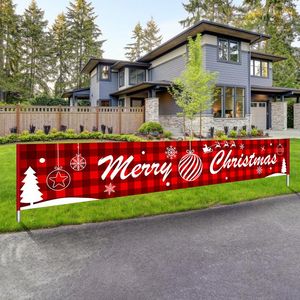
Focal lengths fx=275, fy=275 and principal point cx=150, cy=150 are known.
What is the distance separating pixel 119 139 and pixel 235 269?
13311 mm

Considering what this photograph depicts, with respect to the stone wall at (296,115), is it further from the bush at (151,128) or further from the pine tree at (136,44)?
the pine tree at (136,44)

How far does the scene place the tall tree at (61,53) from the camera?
4531cm

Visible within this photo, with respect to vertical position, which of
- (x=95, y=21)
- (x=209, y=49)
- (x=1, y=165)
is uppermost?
(x=95, y=21)

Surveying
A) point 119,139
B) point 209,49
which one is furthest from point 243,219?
point 209,49

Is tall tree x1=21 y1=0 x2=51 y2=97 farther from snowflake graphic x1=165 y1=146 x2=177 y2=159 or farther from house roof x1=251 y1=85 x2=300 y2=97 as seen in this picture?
snowflake graphic x1=165 y1=146 x2=177 y2=159

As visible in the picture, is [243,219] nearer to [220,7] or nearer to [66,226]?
[66,226]

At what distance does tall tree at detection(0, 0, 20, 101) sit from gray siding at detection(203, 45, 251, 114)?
28.4 m

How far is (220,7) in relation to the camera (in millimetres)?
38406

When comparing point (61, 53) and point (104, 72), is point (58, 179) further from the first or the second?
point (61, 53)

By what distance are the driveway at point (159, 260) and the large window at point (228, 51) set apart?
16787 millimetres

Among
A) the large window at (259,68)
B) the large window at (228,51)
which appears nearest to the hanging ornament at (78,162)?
the large window at (228,51)

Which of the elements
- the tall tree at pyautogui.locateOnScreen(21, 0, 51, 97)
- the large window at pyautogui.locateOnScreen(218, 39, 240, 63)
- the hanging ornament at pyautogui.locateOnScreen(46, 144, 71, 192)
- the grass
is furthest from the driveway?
the tall tree at pyautogui.locateOnScreen(21, 0, 51, 97)

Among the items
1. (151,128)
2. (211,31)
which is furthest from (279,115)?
(151,128)

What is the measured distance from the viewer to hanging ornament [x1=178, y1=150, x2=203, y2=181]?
214 inches
